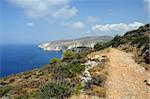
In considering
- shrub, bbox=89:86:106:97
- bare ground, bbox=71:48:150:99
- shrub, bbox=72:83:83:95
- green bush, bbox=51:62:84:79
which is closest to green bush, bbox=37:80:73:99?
shrub, bbox=72:83:83:95

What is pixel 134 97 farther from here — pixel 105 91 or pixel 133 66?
pixel 133 66

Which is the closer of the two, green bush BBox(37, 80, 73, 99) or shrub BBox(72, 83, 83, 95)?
green bush BBox(37, 80, 73, 99)

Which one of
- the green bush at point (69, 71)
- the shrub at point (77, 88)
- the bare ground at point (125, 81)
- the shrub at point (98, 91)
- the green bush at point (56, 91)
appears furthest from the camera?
the green bush at point (69, 71)

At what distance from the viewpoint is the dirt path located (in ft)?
48.5

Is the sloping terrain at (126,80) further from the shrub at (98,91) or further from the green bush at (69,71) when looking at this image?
the green bush at (69,71)

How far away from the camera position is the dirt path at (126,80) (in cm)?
1479

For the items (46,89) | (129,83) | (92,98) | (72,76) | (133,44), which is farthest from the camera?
(133,44)

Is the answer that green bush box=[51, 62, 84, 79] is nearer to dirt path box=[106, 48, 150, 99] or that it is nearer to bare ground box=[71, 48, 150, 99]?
bare ground box=[71, 48, 150, 99]

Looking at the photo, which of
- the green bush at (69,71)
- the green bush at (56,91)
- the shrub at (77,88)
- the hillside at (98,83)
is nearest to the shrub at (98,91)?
the hillside at (98,83)

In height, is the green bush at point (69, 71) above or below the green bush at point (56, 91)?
above

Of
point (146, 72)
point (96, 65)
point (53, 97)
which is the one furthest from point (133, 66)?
point (53, 97)

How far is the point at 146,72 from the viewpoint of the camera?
18.7 meters

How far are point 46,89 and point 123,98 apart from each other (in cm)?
441

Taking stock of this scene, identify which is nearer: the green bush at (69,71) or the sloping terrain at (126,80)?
the sloping terrain at (126,80)
